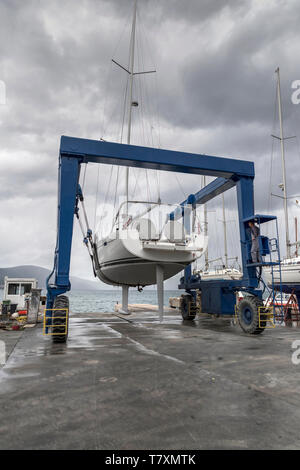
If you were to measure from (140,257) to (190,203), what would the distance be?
167 inches

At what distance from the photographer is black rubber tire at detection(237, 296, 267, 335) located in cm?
956

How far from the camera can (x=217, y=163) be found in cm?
1209

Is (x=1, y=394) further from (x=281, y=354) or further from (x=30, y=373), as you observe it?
(x=281, y=354)

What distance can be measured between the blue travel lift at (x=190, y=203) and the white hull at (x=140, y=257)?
6.66ft

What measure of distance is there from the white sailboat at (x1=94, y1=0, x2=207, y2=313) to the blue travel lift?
2006 millimetres

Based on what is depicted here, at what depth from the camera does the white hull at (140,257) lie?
11961mm

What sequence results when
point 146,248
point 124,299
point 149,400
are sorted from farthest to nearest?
1. point 124,299
2. point 146,248
3. point 149,400

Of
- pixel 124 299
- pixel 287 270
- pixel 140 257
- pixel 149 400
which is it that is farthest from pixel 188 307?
pixel 149 400

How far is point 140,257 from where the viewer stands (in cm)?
1210

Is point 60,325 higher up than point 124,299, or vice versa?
point 124,299

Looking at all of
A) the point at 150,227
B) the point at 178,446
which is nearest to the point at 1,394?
the point at 178,446

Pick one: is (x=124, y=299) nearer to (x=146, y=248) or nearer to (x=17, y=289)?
Answer: (x=146, y=248)

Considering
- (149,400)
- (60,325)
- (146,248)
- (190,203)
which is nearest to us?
(149,400)
